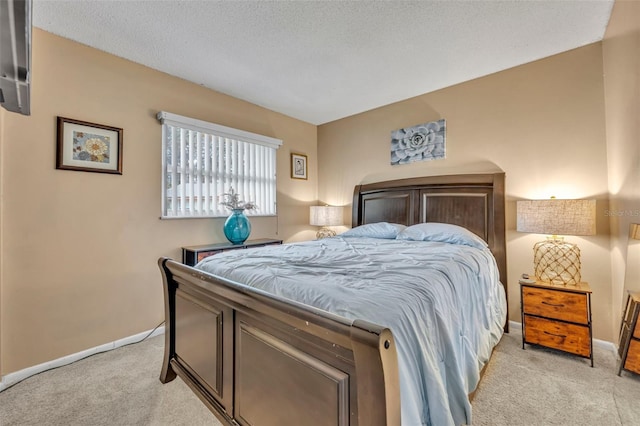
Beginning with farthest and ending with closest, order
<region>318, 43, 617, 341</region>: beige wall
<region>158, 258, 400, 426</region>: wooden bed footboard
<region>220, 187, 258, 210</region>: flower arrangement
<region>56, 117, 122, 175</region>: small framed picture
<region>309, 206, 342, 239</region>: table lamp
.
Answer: <region>309, 206, 342, 239</region>: table lamp
<region>220, 187, 258, 210</region>: flower arrangement
<region>318, 43, 617, 341</region>: beige wall
<region>56, 117, 122, 175</region>: small framed picture
<region>158, 258, 400, 426</region>: wooden bed footboard

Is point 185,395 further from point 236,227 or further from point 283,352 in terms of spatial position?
point 236,227

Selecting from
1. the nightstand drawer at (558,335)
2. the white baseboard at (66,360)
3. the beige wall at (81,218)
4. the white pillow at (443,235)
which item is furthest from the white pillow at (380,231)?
the white baseboard at (66,360)

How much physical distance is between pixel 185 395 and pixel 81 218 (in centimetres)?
166

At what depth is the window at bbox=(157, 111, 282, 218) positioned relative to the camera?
9.36ft

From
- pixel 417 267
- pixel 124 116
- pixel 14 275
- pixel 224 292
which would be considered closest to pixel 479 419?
pixel 417 267

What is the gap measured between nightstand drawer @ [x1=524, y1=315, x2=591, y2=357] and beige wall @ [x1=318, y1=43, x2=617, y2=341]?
44 cm

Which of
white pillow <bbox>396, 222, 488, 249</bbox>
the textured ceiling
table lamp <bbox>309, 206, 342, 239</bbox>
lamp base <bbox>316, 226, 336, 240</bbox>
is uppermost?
the textured ceiling

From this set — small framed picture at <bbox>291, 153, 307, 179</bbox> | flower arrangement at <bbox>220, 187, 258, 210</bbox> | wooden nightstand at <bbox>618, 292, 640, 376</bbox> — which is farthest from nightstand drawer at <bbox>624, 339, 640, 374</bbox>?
small framed picture at <bbox>291, 153, 307, 179</bbox>

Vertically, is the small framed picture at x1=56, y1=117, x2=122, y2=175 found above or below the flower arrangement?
above

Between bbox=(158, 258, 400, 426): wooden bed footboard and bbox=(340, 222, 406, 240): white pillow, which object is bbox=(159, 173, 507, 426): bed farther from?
bbox=(340, 222, 406, 240): white pillow

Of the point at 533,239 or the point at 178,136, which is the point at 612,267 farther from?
the point at 178,136

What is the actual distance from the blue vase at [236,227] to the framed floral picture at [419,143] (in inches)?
79.2

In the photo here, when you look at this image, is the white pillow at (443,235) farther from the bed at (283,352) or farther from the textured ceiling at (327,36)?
the textured ceiling at (327,36)

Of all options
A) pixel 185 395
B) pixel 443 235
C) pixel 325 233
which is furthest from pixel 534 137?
pixel 185 395
